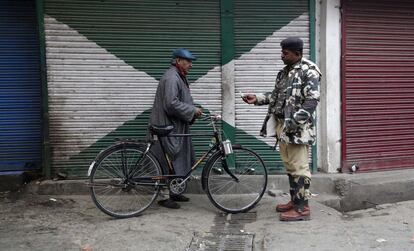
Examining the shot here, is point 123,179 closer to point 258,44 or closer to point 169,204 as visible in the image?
point 169,204

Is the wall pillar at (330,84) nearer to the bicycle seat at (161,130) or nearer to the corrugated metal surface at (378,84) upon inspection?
the corrugated metal surface at (378,84)

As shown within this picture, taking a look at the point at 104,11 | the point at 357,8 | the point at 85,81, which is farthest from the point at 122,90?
the point at 357,8

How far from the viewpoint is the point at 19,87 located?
6.54 meters

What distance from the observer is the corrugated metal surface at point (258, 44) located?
642 cm

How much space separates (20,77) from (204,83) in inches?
96.7

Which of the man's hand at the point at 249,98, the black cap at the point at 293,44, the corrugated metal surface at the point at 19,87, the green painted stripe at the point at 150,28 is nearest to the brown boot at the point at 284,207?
the man's hand at the point at 249,98

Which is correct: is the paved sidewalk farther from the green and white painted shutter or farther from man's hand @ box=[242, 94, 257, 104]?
man's hand @ box=[242, 94, 257, 104]

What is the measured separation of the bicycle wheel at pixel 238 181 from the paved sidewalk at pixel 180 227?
152 mm

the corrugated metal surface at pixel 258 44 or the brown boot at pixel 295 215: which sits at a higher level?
the corrugated metal surface at pixel 258 44

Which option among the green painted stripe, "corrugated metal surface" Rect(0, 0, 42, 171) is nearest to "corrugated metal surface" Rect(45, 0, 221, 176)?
the green painted stripe

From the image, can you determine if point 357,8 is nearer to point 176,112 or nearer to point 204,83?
point 204,83

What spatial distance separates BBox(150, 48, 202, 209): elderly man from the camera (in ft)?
17.7

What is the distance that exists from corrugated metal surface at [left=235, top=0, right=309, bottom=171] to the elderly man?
1.08 m

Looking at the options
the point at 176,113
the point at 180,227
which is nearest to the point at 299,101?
the point at 176,113
